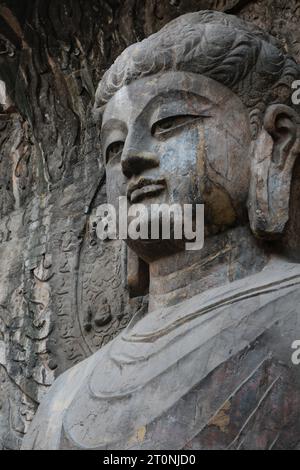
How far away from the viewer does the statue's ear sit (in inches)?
217

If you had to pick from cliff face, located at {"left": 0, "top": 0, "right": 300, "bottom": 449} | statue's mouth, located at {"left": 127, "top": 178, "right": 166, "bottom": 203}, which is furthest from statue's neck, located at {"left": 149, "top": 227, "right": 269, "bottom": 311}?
cliff face, located at {"left": 0, "top": 0, "right": 300, "bottom": 449}

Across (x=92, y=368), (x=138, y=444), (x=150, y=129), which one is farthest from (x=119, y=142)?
(x=138, y=444)

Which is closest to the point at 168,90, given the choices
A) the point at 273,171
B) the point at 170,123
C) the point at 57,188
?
the point at 170,123

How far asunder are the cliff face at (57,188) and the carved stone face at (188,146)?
845 mm

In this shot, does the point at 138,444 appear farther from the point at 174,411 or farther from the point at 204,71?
the point at 204,71

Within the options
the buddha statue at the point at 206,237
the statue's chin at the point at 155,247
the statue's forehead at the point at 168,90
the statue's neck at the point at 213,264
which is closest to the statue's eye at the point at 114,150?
the buddha statue at the point at 206,237

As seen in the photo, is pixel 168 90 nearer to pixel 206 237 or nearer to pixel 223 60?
pixel 223 60

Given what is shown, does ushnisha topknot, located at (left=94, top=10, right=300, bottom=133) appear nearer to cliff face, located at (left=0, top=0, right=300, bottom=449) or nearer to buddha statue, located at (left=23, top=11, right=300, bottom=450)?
buddha statue, located at (left=23, top=11, right=300, bottom=450)

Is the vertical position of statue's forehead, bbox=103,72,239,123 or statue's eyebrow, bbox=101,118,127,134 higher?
statue's forehead, bbox=103,72,239,123

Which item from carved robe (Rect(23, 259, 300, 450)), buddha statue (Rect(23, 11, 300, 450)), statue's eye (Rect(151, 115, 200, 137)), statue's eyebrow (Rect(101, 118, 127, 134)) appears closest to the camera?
carved robe (Rect(23, 259, 300, 450))

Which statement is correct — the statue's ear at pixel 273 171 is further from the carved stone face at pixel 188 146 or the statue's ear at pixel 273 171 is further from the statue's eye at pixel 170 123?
the statue's eye at pixel 170 123

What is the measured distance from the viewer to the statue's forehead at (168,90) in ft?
18.5

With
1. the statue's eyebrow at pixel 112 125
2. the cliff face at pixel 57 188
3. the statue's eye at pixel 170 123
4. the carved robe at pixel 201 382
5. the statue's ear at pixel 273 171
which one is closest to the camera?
the carved robe at pixel 201 382

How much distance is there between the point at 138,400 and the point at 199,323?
14.7 inches
